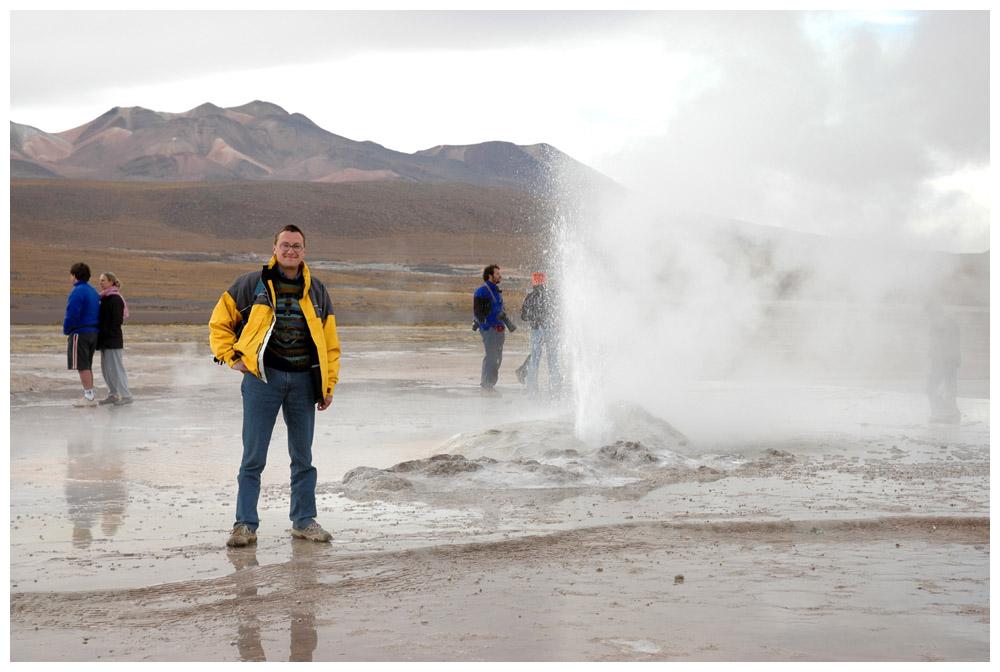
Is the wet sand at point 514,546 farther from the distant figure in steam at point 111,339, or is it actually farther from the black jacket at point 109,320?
the black jacket at point 109,320

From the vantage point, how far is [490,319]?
14.7 metres

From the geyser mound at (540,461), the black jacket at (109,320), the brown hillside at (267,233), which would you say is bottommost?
the geyser mound at (540,461)

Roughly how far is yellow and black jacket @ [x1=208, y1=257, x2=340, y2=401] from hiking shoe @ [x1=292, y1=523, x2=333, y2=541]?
77 cm

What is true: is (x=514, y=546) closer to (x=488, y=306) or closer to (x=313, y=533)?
(x=313, y=533)

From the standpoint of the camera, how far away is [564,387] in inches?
578

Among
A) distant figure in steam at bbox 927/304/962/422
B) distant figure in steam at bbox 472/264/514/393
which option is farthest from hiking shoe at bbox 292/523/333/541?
distant figure in steam at bbox 927/304/962/422

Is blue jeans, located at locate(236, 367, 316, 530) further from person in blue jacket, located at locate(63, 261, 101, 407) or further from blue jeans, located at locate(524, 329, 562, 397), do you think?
blue jeans, located at locate(524, 329, 562, 397)

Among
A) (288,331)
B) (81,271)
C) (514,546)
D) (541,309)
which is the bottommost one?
(514,546)

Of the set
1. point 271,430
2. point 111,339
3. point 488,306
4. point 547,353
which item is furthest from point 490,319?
point 271,430

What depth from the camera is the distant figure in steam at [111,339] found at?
12.8 metres

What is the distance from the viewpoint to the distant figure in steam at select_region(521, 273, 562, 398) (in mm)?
A: 13930

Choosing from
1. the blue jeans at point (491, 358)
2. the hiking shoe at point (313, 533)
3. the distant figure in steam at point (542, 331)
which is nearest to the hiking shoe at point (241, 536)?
the hiking shoe at point (313, 533)

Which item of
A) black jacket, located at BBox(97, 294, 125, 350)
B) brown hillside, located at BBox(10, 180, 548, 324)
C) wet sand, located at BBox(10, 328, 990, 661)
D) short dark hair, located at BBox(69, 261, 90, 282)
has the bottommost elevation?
wet sand, located at BBox(10, 328, 990, 661)

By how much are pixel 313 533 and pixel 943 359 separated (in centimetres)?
960
